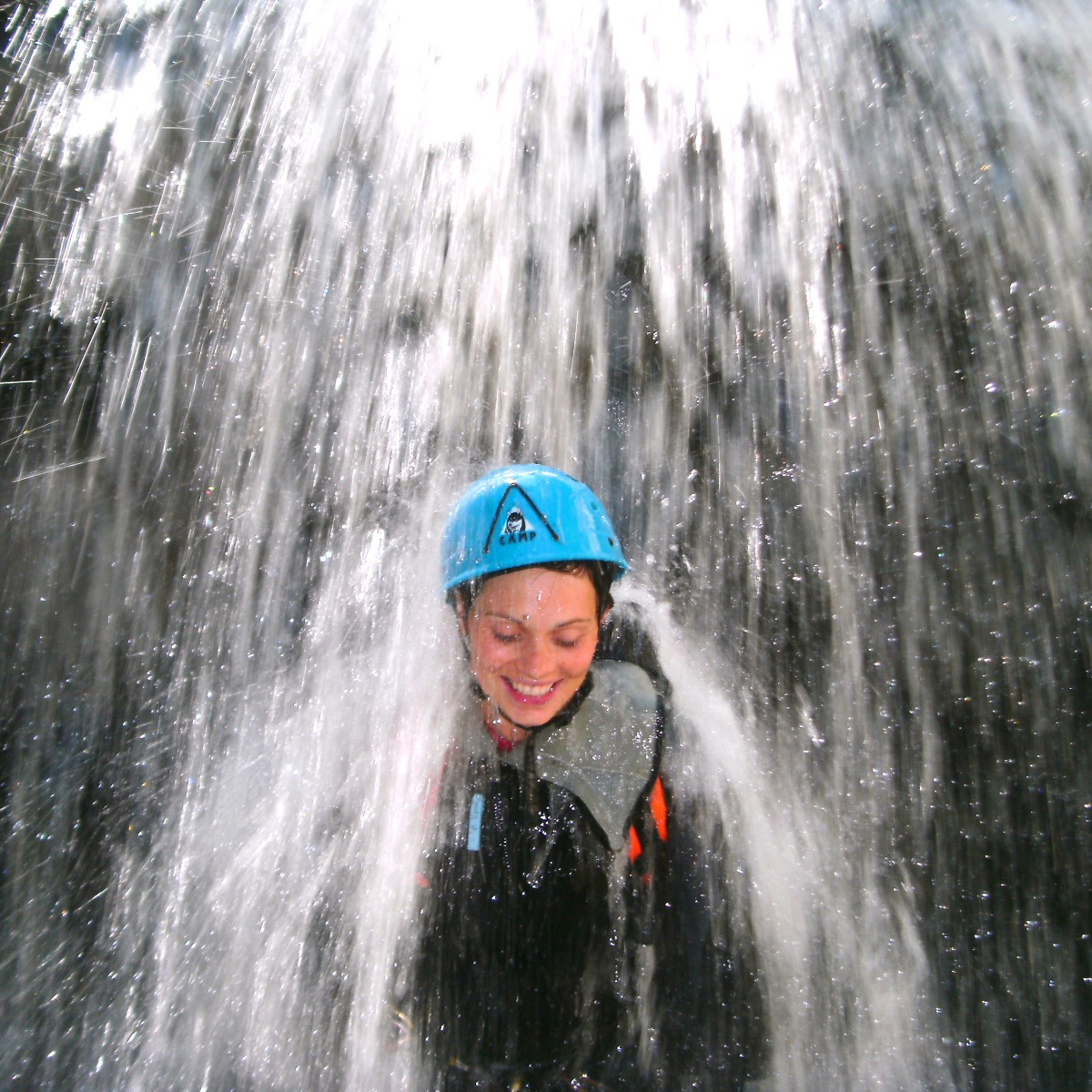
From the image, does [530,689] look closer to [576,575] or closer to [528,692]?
[528,692]

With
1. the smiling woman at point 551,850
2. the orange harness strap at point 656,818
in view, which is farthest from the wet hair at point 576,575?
the orange harness strap at point 656,818

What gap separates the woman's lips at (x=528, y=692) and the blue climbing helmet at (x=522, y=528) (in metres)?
0.37

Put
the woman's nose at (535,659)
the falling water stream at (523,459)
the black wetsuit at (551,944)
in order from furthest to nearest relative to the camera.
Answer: the falling water stream at (523,459) < the black wetsuit at (551,944) < the woman's nose at (535,659)

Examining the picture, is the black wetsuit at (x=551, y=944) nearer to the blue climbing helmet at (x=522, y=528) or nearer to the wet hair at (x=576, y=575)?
the wet hair at (x=576, y=575)

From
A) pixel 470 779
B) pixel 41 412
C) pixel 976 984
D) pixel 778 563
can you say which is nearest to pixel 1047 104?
pixel 778 563

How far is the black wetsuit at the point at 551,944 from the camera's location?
95.5 inches

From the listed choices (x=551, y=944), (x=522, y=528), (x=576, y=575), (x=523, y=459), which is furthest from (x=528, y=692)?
(x=523, y=459)

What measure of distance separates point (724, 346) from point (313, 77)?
459 centimetres

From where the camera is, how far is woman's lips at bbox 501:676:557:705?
7.75 ft

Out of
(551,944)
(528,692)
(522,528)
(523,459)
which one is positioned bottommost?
(551,944)

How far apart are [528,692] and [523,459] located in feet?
8.92

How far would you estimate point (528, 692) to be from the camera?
7.76 feet

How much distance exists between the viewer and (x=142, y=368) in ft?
18.8

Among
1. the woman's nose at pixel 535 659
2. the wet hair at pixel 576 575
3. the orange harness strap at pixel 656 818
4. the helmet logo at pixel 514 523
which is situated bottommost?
the orange harness strap at pixel 656 818
